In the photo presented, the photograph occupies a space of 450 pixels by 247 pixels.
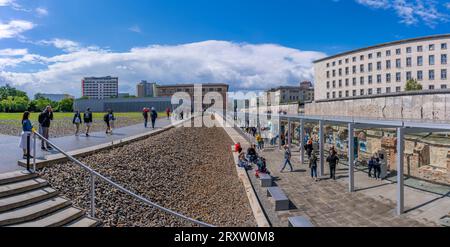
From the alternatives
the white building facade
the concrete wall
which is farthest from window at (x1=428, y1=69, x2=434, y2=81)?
the white building facade

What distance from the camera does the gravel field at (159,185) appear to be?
707 cm

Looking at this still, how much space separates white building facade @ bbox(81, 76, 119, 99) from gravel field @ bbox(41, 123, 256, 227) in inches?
7363

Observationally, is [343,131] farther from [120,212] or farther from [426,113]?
[120,212]

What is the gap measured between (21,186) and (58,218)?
1310mm

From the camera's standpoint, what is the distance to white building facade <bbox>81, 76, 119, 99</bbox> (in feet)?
614

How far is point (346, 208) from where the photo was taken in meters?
8.82

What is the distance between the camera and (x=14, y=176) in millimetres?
5832

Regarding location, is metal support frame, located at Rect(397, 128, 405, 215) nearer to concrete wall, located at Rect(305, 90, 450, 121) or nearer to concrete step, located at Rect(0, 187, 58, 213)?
concrete step, located at Rect(0, 187, 58, 213)

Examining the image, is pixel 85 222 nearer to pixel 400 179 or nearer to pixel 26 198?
pixel 26 198

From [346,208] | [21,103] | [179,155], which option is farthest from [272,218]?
[21,103]

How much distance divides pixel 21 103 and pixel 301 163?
75362 mm

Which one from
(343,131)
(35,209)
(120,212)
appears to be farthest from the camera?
(343,131)

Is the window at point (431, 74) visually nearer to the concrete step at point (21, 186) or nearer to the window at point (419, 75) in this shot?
the window at point (419, 75)
